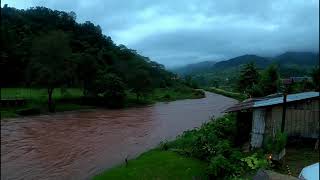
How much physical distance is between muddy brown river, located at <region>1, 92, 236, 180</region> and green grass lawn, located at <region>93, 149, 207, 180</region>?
2039mm

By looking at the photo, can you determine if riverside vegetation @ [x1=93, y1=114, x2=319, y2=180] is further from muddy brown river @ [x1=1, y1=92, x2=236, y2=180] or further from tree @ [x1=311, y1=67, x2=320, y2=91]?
tree @ [x1=311, y1=67, x2=320, y2=91]

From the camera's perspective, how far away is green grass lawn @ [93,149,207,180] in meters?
10.7

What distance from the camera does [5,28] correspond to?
2373 millimetres

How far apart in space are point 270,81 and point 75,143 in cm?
1666

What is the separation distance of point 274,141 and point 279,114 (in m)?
2.41

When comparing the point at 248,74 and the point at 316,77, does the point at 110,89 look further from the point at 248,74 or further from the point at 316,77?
the point at 316,77

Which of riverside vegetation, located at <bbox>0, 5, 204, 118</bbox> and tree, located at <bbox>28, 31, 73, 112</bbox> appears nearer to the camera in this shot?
riverside vegetation, located at <bbox>0, 5, 204, 118</bbox>

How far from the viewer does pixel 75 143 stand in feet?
64.2

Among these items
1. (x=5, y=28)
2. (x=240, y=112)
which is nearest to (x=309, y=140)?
(x=240, y=112)

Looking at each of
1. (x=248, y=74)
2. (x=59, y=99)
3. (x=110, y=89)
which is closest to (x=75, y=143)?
(x=59, y=99)

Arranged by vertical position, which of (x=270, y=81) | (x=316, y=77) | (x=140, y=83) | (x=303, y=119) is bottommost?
(x=303, y=119)

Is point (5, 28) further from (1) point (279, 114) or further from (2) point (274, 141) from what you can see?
(1) point (279, 114)

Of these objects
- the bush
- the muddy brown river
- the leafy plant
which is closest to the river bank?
the muddy brown river

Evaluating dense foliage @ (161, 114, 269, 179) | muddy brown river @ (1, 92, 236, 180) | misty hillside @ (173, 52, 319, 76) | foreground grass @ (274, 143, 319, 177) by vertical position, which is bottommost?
muddy brown river @ (1, 92, 236, 180)
